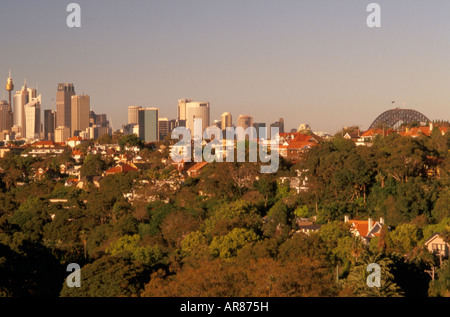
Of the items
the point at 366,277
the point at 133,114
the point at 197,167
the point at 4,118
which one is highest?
the point at 133,114

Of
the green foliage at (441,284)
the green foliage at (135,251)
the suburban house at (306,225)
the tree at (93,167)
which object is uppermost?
the tree at (93,167)

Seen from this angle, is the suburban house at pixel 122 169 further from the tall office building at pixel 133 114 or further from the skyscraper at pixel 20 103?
the skyscraper at pixel 20 103

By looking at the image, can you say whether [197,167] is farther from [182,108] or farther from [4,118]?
[4,118]

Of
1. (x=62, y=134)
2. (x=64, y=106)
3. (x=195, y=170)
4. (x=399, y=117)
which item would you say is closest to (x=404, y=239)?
(x=195, y=170)

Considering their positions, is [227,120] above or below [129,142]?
above

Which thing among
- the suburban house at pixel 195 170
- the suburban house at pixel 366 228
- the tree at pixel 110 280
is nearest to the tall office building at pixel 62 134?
the suburban house at pixel 195 170

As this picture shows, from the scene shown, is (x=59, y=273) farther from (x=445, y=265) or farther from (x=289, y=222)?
(x=445, y=265)
